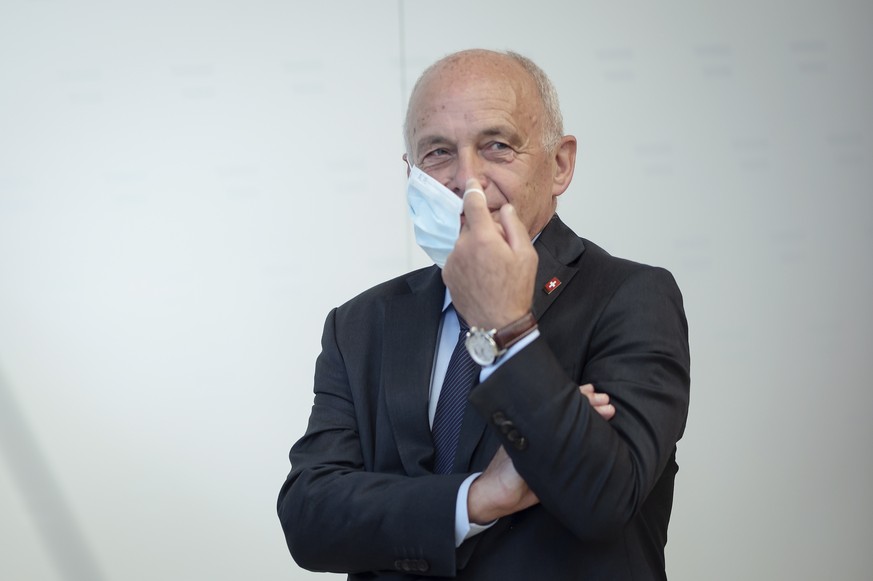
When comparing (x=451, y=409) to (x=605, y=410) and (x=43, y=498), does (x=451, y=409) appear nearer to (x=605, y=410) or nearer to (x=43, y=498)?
(x=605, y=410)

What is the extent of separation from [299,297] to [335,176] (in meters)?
0.41

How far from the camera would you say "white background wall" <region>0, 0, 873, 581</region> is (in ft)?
11.4

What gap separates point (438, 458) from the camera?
192 centimetres

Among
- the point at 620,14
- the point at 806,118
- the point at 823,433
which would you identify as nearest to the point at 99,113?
the point at 620,14

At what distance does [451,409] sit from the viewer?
1.93 meters

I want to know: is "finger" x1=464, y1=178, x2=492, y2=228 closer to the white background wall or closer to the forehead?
the forehead

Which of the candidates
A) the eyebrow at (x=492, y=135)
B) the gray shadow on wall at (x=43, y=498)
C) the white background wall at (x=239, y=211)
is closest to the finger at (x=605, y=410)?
the eyebrow at (x=492, y=135)

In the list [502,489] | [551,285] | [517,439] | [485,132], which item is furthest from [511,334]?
[485,132]

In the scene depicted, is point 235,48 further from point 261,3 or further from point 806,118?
point 806,118

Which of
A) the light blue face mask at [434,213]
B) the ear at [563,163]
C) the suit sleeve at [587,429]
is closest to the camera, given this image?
the suit sleeve at [587,429]

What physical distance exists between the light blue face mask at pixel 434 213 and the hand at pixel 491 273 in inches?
6.2

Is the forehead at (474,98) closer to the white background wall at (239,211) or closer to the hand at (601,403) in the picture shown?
the hand at (601,403)

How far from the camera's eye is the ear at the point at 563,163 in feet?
7.09

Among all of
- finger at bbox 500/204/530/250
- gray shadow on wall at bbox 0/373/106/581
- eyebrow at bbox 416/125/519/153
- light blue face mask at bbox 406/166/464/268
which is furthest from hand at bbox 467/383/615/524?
gray shadow on wall at bbox 0/373/106/581
